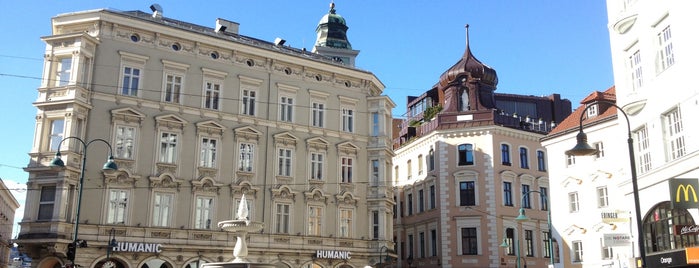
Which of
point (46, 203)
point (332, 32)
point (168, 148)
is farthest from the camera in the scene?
point (332, 32)

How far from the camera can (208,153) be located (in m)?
39.2

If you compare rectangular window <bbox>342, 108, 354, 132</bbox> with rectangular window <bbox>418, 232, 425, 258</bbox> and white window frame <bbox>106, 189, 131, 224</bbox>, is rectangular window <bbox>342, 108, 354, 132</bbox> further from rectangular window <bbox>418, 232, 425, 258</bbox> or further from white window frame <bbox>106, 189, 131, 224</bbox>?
white window frame <bbox>106, 189, 131, 224</bbox>

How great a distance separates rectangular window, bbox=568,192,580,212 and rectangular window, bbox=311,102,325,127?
15558mm

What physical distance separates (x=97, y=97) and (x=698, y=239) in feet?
94.9

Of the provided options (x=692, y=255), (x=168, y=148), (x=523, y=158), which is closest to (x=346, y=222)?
(x=168, y=148)

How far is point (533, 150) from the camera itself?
5353 centimetres

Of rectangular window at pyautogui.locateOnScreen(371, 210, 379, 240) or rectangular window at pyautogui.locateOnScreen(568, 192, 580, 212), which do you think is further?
rectangular window at pyautogui.locateOnScreen(371, 210, 379, 240)

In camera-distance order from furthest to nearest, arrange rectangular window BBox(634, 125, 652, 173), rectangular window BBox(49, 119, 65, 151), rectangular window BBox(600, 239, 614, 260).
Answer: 1. rectangular window BBox(600, 239, 614, 260)
2. rectangular window BBox(49, 119, 65, 151)
3. rectangular window BBox(634, 125, 652, 173)

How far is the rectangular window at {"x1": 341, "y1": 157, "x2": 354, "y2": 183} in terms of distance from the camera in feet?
143

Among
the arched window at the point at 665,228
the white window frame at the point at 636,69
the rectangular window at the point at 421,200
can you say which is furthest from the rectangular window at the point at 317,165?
the arched window at the point at 665,228

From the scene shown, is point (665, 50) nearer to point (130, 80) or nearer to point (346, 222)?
point (346, 222)

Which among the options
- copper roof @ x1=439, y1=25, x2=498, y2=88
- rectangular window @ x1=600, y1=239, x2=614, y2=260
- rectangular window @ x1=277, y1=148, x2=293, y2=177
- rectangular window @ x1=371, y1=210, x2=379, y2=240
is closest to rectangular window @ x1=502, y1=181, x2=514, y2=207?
copper roof @ x1=439, y1=25, x2=498, y2=88

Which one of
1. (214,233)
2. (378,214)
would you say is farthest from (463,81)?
(214,233)

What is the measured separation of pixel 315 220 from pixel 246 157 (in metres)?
5.73
